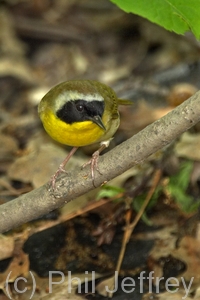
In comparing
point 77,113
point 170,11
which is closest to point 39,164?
point 77,113

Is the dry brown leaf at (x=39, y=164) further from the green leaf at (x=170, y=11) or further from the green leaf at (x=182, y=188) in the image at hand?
the green leaf at (x=170, y=11)

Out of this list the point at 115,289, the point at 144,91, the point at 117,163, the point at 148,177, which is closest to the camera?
the point at 117,163

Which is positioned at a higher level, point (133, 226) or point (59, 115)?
point (59, 115)

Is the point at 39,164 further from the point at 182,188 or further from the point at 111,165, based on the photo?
the point at 111,165

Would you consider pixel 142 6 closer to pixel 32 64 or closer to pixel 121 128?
pixel 121 128

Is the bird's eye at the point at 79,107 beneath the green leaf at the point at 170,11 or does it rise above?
beneath

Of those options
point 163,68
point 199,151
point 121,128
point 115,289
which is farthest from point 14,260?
point 163,68

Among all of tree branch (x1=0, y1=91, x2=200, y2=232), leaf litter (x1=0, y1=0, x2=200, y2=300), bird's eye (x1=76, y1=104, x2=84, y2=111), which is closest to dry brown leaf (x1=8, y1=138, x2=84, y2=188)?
leaf litter (x1=0, y1=0, x2=200, y2=300)

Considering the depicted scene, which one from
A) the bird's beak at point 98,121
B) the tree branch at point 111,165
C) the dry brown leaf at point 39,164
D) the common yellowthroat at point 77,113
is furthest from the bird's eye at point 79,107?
the dry brown leaf at point 39,164

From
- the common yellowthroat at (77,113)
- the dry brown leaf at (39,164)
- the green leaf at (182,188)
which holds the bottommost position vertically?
the dry brown leaf at (39,164)
